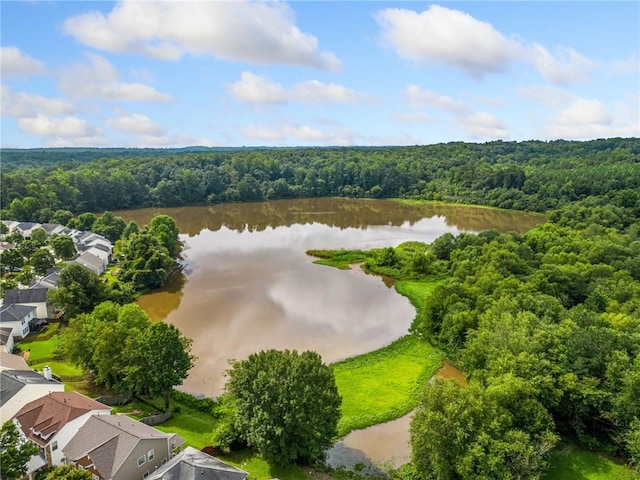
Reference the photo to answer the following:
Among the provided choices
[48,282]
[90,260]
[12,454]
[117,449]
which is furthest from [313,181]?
[12,454]

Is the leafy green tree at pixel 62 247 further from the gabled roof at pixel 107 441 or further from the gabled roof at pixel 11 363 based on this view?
the gabled roof at pixel 107 441

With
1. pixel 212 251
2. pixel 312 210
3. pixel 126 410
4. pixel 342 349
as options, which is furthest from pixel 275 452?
pixel 312 210

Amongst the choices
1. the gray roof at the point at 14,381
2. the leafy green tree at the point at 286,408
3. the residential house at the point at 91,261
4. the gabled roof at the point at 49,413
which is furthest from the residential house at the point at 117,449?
the residential house at the point at 91,261

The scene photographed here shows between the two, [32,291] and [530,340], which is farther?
[32,291]

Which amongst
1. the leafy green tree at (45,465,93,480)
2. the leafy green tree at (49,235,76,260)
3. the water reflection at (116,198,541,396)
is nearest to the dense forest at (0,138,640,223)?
the water reflection at (116,198,541,396)

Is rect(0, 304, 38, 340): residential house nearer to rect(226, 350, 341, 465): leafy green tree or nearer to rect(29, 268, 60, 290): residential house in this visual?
rect(29, 268, 60, 290): residential house

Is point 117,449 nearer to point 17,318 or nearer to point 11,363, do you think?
point 11,363

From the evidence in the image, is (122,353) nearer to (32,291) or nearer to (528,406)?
(32,291)
